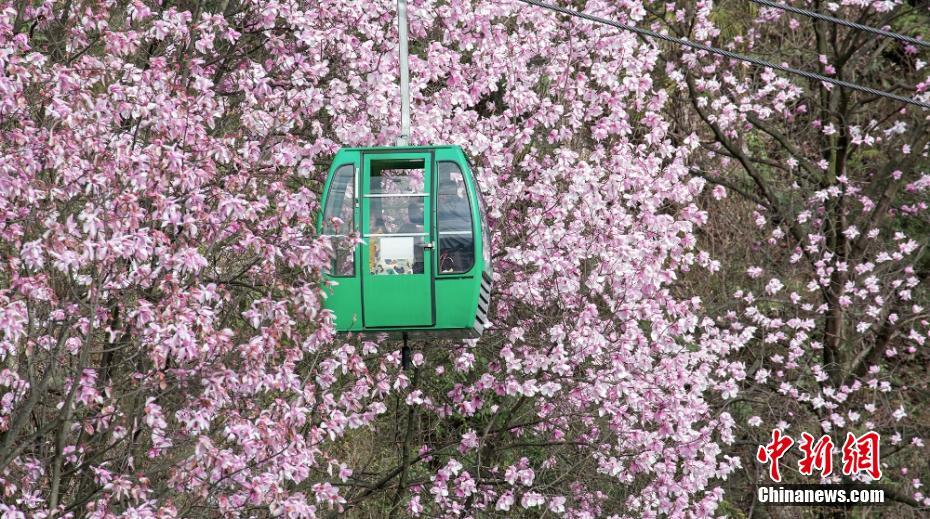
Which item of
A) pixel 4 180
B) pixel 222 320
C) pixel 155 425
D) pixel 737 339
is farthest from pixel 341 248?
pixel 737 339

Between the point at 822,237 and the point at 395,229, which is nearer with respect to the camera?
the point at 395,229

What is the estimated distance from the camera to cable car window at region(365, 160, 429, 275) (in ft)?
35.5

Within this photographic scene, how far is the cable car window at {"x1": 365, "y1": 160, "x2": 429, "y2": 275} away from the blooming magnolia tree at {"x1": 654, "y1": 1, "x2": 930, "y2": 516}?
291 inches

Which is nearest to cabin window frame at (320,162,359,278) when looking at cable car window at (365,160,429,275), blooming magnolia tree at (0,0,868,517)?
cable car window at (365,160,429,275)

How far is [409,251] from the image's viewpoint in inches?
429

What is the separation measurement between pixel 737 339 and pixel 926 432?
5.37 m

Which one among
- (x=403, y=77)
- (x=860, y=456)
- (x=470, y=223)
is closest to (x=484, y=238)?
(x=470, y=223)

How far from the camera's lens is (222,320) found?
418 inches

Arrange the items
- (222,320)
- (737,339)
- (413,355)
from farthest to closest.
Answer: (737,339)
(413,355)
(222,320)

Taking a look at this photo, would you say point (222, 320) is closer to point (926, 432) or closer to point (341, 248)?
point (341, 248)

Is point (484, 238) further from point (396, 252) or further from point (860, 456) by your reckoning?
point (860, 456)

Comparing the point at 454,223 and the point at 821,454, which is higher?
the point at 454,223

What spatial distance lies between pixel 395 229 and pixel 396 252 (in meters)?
0.27

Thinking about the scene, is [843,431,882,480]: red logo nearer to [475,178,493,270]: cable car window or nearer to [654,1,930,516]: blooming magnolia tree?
[654,1,930,516]: blooming magnolia tree
